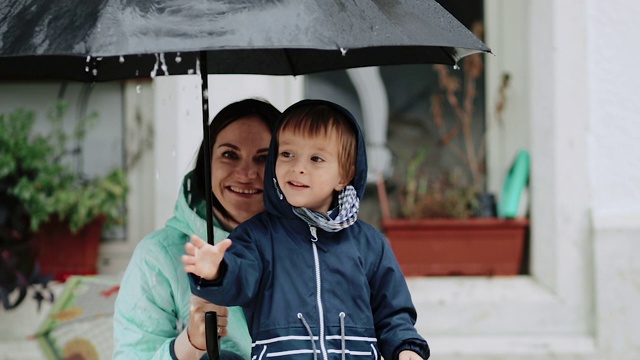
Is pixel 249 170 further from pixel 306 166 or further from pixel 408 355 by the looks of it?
pixel 408 355

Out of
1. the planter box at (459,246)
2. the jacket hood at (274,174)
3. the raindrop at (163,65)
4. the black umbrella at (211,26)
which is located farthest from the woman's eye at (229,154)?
the planter box at (459,246)

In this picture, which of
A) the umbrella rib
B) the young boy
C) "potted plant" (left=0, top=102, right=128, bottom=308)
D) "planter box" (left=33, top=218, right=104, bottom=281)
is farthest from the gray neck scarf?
"planter box" (left=33, top=218, right=104, bottom=281)

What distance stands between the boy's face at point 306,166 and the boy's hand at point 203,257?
364 mm

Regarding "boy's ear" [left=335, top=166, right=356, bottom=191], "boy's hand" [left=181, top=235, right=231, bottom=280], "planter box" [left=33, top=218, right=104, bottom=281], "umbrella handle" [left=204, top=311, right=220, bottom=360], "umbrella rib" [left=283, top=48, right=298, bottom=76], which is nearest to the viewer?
"boy's hand" [left=181, top=235, right=231, bottom=280]

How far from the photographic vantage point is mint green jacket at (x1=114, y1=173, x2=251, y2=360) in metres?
2.59

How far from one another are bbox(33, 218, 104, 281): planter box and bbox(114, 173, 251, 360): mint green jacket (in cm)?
277

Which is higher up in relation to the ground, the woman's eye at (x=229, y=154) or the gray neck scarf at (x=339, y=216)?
the woman's eye at (x=229, y=154)

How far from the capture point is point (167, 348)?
2.54 metres

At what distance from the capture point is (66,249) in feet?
17.5

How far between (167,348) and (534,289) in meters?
3.06

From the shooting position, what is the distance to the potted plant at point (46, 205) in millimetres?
4980

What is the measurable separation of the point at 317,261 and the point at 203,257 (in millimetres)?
431

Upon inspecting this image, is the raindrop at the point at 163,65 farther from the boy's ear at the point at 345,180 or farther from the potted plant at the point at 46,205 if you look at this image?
the potted plant at the point at 46,205

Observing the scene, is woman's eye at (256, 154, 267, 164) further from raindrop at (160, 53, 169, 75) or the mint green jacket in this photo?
raindrop at (160, 53, 169, 75)
